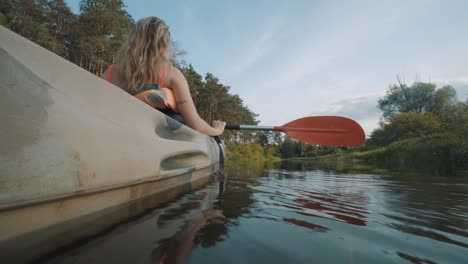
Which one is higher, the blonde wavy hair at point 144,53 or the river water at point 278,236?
the blonde wavy hair at point 144,53

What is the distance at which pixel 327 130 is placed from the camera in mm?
3402

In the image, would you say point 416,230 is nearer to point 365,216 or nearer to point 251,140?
point 365,216

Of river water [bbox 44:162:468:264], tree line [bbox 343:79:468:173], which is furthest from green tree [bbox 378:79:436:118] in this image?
river water [bbox 44:162:468:264]

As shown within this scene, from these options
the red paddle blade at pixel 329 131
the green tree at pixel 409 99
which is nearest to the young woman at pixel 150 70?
the red paddle blade at pixel 329 131

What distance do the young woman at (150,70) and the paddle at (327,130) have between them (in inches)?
62.9

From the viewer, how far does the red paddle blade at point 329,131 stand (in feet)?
11.0

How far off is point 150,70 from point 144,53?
151mm

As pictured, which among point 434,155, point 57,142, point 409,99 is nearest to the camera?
point 57,142

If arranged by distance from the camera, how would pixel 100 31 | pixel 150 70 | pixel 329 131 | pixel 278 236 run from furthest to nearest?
pixel 100 31 < pixel 329 131 < pixel 150 70 < pixel 278 236

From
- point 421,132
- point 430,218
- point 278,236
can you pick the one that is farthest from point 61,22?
point 421,132

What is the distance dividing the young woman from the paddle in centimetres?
160

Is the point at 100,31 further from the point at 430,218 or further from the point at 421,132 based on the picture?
the point at 421,132

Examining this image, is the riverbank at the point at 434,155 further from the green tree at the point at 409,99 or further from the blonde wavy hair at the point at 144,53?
the green tree at the point at 409,99

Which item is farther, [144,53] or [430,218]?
[144,53]
